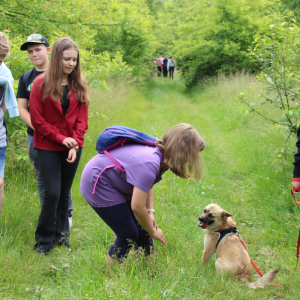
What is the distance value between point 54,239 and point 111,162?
1.41 meters

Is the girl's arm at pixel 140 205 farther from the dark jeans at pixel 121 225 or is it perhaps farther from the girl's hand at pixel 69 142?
the girl's hand at pixel 69 142

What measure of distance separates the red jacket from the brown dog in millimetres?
1641

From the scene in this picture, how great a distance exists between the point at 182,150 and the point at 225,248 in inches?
49.9

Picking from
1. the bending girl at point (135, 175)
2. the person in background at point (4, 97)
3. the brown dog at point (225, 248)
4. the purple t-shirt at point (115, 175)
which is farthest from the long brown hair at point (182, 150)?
the person in background at point (4, 97)

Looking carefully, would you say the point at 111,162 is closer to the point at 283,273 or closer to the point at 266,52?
the point at 283,273

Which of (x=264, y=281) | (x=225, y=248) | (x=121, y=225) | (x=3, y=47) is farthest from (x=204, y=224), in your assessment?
(x=3, y=47)

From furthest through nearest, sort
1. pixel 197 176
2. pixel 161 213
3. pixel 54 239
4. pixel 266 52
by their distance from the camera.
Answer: pixel 266 52 < pixel 161 213 < pixel 54 239 < pixel 197 176

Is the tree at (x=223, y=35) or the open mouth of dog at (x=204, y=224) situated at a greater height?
the tree at (x=223, y=35)

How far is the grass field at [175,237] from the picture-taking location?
93.7 inches

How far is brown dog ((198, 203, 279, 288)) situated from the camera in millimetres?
2748

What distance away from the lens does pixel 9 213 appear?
3.38m

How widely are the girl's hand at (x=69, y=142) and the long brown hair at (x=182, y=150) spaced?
110 centimetres

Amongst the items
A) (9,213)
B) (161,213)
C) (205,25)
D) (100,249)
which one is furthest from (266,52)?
(205,25)

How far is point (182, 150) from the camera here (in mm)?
2285
